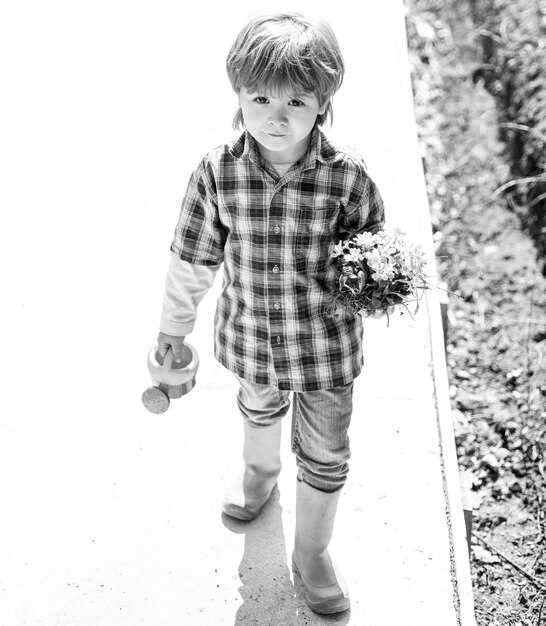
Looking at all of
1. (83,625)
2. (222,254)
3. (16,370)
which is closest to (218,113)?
(16,370)

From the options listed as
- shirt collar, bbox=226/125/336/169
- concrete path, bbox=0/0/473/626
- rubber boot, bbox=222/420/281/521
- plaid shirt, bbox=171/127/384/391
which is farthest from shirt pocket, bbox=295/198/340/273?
concrete path, bbox=0/0/473/626

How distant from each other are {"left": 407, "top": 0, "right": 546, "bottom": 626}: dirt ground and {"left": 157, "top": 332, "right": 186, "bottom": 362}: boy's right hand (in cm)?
146

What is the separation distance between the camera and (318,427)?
300 cm

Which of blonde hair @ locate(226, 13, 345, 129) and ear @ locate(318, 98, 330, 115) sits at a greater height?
blonde hair @ locate(226, 13, 345, 129)

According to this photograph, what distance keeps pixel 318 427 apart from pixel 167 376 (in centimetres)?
50

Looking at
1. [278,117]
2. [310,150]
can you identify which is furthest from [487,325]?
[278,117]

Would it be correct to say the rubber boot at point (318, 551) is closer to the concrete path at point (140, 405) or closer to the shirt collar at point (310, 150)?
the concrete path at point (140, 405)

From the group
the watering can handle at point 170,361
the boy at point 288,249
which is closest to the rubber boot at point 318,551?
the boy at point 288,249

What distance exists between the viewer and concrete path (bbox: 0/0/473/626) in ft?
10.6

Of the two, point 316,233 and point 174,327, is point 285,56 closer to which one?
point 316,233

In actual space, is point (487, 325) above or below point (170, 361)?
above

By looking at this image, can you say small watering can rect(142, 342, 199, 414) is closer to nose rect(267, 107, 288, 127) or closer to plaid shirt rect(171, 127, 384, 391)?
plaid shirt rect(171, 127, 384, 391)

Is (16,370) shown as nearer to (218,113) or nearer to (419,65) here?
(218,113)

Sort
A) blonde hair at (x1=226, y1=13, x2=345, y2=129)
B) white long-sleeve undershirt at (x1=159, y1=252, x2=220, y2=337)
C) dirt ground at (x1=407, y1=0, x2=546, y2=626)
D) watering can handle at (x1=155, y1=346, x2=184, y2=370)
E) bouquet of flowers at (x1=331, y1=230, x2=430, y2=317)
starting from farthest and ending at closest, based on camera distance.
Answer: dirt ground at (x1=407, y1=0, x2=546, y2=626) → watering can handle at (x1=155, y1=346, x2=184, y2=370) → white long-sleeve undershirt at (x1=159, y1=252, x2=220, y2=337) → bouquet of flowers at (x1=331, y1=230, x2=430, y2=317) → blonde hair at (x1=226, y1=13, x2=345, y2=129)
